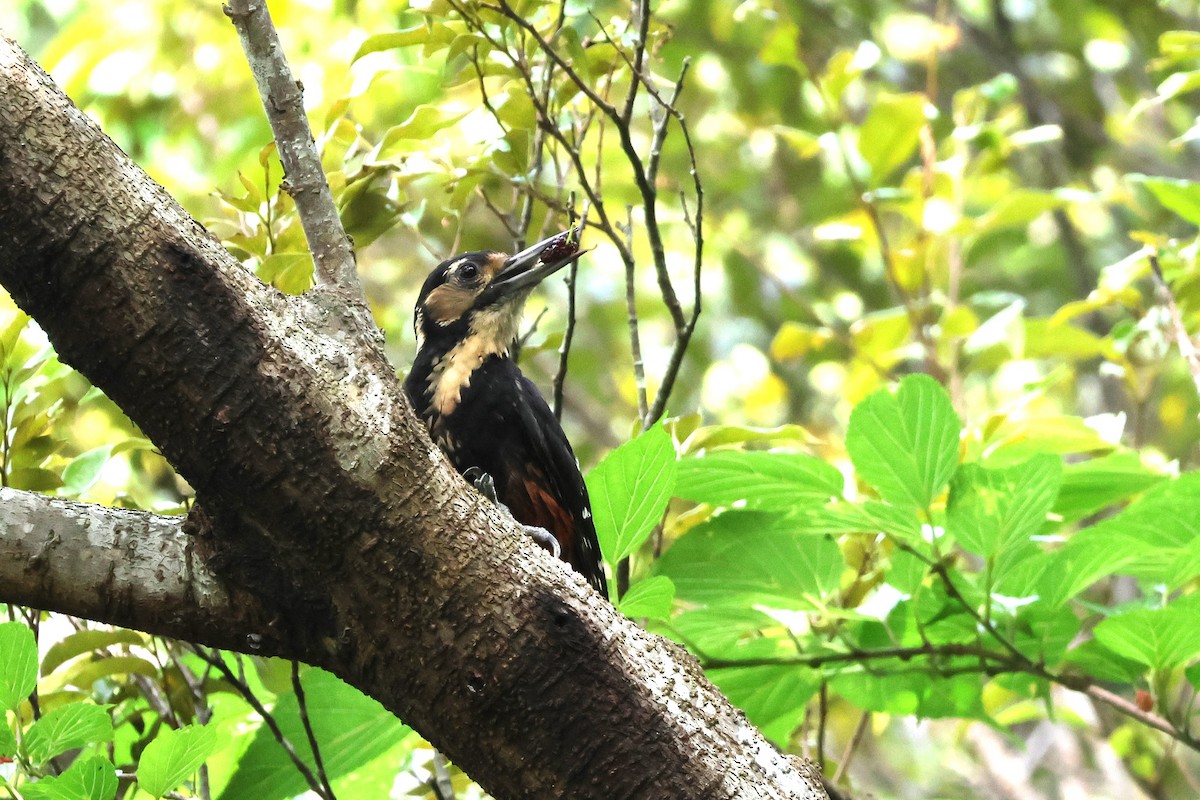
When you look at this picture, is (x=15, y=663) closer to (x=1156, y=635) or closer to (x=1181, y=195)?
(x=1156, y=635)

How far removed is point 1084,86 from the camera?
5984 millimetres

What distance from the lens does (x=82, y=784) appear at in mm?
1469

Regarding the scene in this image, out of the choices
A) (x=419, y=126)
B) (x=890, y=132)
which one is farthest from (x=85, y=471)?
(x=890, y=132)

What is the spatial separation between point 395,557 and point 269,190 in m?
0.95

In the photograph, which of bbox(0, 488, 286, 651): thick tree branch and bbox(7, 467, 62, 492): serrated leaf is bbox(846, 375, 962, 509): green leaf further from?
bbox(7, 467, 62, 492): serrated leaf

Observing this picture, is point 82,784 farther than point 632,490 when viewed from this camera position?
No

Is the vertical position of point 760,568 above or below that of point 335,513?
above

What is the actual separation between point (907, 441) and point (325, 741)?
99cm

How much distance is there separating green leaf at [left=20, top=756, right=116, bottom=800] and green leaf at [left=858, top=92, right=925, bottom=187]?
243 centimetres

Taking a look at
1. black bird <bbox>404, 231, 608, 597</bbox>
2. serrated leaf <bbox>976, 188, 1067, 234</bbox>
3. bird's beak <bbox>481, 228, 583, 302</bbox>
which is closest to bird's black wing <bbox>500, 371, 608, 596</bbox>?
black bird <bbox>404, 231, 608, 597</bbox>

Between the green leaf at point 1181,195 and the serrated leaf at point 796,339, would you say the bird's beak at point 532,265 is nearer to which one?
the serrated leaf at point 796,339

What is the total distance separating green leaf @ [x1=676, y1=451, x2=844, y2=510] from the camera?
1928mm

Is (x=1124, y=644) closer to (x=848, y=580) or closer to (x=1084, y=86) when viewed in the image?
(x=848, y=580)

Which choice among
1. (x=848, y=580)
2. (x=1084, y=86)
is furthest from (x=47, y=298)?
(x=1084, y=86)
